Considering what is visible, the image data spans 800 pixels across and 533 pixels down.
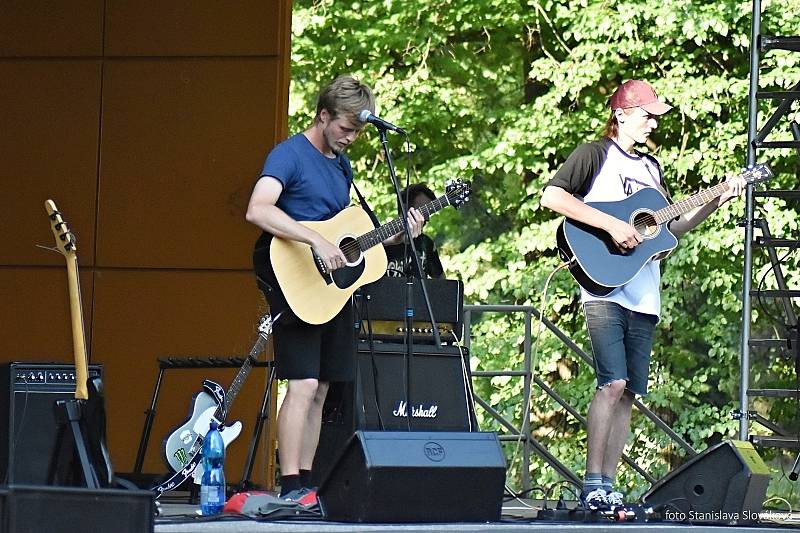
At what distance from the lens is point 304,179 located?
500 centimetres

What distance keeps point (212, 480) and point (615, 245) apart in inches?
71.3

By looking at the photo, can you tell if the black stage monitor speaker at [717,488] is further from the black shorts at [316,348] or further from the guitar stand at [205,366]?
the guitar stand at [205,366]

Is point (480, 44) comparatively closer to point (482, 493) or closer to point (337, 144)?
point (337, 144)

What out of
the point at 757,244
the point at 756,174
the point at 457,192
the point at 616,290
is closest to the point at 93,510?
the point at 457,192

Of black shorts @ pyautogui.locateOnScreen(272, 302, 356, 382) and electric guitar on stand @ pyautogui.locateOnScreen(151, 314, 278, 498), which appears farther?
electric guitar on stand @ pyautogui.locateOnScreen(151, 314, 278, 498)

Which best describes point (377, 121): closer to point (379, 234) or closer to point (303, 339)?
point (379, 234)

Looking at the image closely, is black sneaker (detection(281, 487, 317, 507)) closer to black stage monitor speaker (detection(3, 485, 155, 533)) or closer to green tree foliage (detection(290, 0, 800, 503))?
black stage monitor speaker (detection(3, 485, 155, 533))

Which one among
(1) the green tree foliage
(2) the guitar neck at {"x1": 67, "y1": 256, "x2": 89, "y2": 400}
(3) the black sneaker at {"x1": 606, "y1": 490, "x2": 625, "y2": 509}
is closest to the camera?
(2) the guitar neck at {"x1": 67, "y1": 256, "x2": 89, "y2": 400}

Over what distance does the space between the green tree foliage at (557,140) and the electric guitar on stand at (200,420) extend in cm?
647

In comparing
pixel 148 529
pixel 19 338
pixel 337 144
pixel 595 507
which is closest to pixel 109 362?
pixel 19 338

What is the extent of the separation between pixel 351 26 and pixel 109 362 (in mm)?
7301

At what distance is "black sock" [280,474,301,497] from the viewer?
16.0 ft

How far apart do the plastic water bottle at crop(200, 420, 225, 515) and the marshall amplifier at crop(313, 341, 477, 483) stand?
0.57 m

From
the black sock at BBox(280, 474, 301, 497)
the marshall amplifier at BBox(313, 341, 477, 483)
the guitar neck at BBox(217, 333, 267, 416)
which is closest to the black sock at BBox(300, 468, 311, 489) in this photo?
the black sock at BBox(280, 474, 301, 497)
